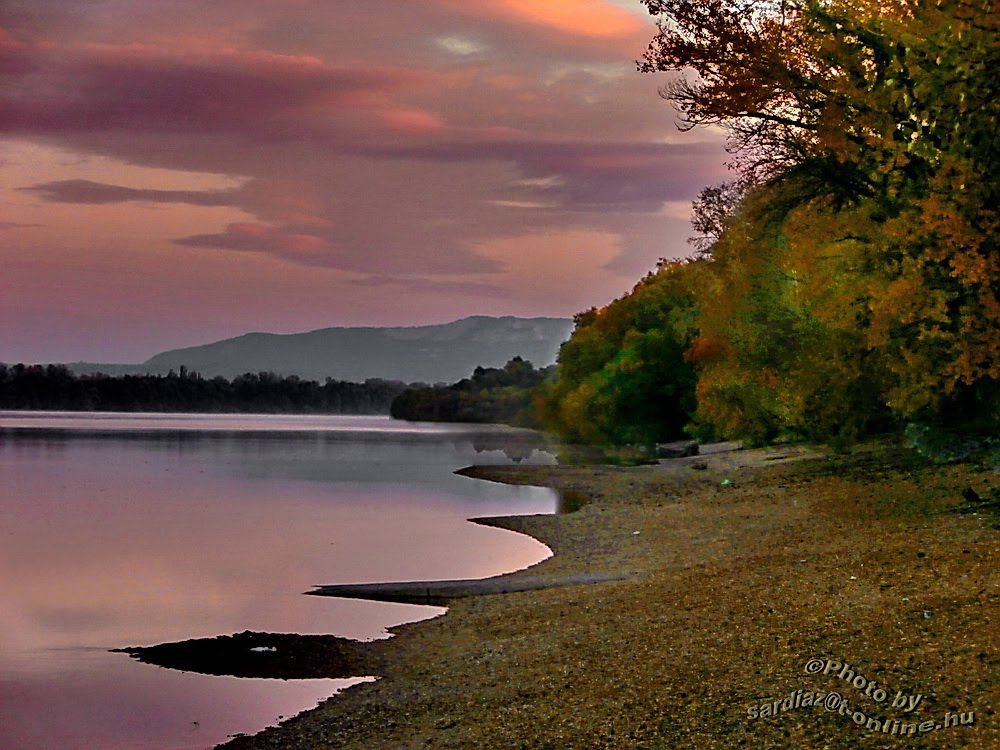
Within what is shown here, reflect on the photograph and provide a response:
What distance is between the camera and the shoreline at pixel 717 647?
414 inches

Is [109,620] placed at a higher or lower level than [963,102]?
lower

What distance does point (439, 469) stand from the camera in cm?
7500

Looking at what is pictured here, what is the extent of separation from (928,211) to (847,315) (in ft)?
17.0

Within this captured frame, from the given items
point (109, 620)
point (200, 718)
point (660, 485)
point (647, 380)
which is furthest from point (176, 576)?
point (647, 380)

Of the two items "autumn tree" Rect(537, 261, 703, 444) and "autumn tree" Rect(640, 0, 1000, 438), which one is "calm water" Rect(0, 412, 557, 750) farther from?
"autumn tree" Rect(537, 261, 703, 444)

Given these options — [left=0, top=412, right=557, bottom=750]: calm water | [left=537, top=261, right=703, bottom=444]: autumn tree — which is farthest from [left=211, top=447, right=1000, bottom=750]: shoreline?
[left=537, top=261, right=703, bottom=444]: autumn tree

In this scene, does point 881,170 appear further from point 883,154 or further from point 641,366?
point 641,366

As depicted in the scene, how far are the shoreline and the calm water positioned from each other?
1.71 meters

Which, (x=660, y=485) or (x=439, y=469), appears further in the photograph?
(x=439, y=469)

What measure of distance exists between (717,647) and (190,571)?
A: 59.1 ft

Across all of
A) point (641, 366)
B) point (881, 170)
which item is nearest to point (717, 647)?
point (881, 170)

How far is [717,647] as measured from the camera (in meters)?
13.3

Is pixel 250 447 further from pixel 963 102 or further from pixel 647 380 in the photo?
pixel 963 102

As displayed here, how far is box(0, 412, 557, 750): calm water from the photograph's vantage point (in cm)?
1509
